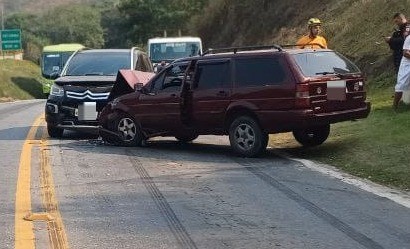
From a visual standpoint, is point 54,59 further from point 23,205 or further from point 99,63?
point 23,205

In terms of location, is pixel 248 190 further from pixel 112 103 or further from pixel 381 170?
pixel 112 103

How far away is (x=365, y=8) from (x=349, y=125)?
1018cm

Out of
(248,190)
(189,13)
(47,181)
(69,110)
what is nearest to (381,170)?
(248,190)

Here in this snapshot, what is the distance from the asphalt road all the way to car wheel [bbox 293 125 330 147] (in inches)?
37.3

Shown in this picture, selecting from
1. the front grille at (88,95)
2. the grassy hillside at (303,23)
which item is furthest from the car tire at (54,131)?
the grassy hillside at (303,23)

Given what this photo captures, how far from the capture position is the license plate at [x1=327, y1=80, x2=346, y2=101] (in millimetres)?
10320

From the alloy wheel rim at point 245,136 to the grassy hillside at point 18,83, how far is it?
1240 inches

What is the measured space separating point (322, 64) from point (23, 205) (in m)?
5.34

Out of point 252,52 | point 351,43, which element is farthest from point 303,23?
point 252,52

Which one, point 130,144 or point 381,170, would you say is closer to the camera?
point 381,170

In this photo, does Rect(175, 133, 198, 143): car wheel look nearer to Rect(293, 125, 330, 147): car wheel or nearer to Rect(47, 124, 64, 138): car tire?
Rect(293, 125, 330, 147): car wheel

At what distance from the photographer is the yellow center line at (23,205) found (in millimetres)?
5871

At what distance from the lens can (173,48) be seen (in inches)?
1013

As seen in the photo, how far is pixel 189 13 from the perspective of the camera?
2173 inches
